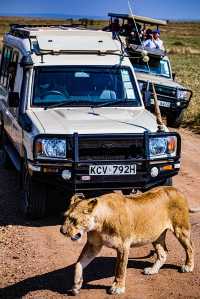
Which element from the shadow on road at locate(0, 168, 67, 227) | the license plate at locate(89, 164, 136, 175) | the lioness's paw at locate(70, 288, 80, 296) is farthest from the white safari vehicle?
the lioness's paw at locate(70, 288, 80, 296)

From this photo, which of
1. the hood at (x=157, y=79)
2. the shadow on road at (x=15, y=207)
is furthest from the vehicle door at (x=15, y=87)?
the hood at (x=157, y=79)

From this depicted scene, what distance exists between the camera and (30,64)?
8156 millimetres

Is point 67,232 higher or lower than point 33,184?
higher

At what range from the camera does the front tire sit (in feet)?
23.7

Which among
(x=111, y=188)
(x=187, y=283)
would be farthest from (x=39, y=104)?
(x=187, y=283)

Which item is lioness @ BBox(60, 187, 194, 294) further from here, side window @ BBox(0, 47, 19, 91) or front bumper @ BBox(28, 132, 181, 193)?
side window @ BBox(0, 47, 19, 91)

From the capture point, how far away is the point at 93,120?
7.43m

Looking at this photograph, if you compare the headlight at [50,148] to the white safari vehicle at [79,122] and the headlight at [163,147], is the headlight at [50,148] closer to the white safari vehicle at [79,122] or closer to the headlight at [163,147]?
the white safari vehicle at [79,122]

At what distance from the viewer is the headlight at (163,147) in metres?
7.17

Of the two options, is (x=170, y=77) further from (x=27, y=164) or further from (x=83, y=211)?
(x=83, y=211)

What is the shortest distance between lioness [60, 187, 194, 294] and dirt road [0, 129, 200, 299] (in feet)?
0.55

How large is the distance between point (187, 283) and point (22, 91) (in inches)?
140

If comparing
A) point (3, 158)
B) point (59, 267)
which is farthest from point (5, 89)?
point (59, 267)

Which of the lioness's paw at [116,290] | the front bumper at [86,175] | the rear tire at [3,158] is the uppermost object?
the front bumper at [86,175]
